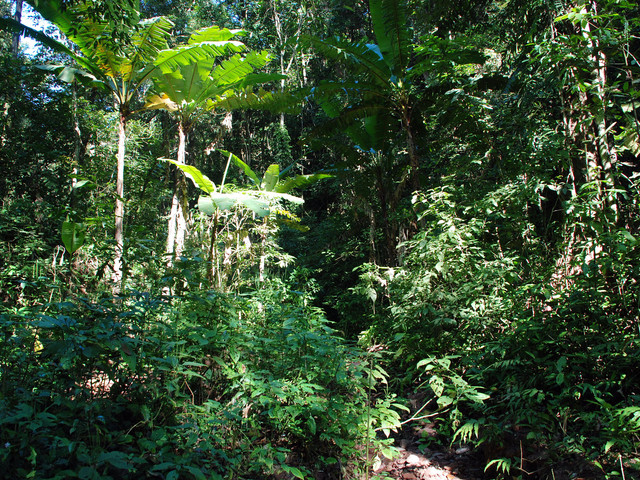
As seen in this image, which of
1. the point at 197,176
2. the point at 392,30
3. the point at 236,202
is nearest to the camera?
the point at 236,202

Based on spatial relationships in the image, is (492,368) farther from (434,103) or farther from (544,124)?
(434,103)

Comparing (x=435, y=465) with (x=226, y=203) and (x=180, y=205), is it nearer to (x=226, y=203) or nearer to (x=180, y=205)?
(x=226, y=203)

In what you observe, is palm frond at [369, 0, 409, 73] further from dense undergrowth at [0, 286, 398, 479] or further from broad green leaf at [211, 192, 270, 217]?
dense undergrowth at [0, 286, 398, 479]

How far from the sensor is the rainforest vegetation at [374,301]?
2191mm

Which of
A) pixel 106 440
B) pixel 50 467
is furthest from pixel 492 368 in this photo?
pixel 50 467

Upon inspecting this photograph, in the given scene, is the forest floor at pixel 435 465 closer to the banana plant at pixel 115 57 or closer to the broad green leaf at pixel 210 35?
the banana plant at pixel 115 57

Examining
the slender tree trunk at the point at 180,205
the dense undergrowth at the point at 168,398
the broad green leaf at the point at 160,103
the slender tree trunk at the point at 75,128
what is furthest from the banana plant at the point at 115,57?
the slender tree trunk at the point at 75,128

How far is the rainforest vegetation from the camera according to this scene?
2191mm

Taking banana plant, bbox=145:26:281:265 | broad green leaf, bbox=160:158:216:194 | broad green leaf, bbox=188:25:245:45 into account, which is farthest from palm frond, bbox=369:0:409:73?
broad green leaf, bbox=160:158:216:194

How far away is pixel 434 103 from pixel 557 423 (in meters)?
5.03

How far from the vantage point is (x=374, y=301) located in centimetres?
529

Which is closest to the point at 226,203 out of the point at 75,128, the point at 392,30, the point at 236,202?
the point at 236,202

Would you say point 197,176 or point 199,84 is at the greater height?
point 199,84

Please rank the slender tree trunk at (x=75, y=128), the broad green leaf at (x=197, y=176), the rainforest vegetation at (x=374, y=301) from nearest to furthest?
1. the rainforest vegetation at (x=374, y=301)
2. the broad green leaf at (x=197, y=176)
3. the slender tree trunk at (x=75, y=128)
